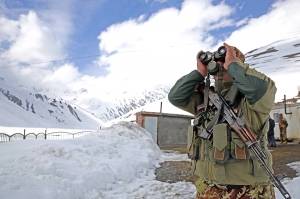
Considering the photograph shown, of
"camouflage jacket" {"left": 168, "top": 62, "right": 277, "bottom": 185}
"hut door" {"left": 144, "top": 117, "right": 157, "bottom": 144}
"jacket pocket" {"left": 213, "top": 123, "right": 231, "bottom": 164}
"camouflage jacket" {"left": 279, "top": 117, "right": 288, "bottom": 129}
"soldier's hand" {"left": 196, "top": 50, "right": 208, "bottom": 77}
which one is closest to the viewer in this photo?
"camouflage jacket" {"left": 168, "top": 62, "right": 277, "bottom": 185}

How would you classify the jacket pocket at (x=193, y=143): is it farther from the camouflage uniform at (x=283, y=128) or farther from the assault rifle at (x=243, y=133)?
the camouflage uniform at (x=283, y=128)

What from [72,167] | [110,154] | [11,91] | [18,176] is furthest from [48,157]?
[11,91]

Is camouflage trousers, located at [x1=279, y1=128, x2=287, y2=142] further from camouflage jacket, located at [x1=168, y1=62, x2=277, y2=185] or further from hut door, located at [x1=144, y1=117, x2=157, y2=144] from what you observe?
camouflage jacket, located at [x1=168, y1=62, x2=277, y2=185]

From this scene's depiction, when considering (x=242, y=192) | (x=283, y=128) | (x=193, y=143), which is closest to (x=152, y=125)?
(x=283, y=128)

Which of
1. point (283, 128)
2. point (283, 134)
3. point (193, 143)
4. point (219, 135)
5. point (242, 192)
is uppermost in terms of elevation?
point (219, 135)

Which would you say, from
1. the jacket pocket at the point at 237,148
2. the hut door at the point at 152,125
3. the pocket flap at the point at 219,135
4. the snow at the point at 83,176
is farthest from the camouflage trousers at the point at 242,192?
the hut door at the point at 152,125

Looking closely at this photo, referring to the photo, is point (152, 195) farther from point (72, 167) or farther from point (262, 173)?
point (262, 173)

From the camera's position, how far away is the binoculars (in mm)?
1908

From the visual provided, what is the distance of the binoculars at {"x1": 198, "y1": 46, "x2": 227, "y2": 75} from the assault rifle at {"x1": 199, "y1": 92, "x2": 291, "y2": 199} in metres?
0.23

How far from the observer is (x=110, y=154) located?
6.88m

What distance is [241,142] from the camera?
175 cm

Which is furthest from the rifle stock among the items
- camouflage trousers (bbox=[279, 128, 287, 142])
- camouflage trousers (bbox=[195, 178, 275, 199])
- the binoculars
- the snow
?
camouflage trousers (bbox=[279, 128, 287, 142])

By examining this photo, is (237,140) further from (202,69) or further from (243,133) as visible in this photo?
(202,69)

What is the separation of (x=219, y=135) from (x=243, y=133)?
0.18 meters
